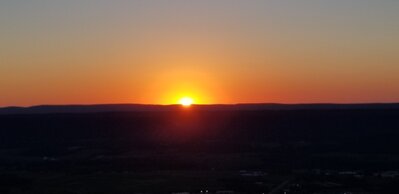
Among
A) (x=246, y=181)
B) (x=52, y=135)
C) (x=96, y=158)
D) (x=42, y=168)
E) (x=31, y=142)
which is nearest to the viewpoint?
(x=246, y=181)

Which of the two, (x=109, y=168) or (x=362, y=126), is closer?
(x=109, y=168)

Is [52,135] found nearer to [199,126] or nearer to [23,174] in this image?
[199,126]

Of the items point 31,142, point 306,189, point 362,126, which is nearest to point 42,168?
point 306,189

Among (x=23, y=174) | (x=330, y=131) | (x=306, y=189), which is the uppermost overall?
(x=330, y=131)

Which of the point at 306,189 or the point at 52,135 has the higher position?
the point at 52,135

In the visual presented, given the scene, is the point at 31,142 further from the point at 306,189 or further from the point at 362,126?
the point at 306,189

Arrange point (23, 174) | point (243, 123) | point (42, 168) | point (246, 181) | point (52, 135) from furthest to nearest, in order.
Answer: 1. point (243, 123)
2. point (52, 135)
3. point (42, 168)
4. point (23, 174)
5. point (246, 181)

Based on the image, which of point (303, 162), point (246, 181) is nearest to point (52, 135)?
point (303, 162)
